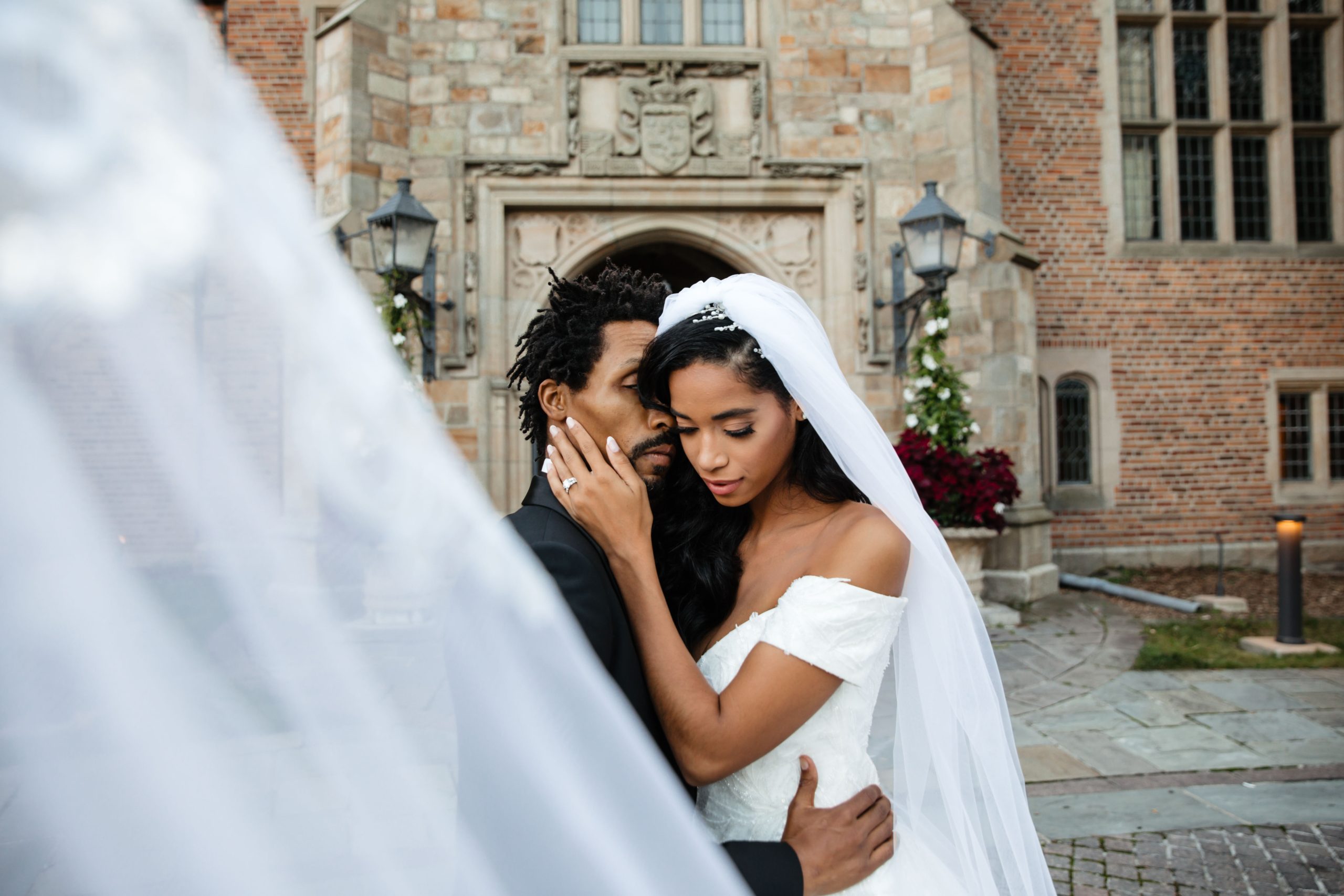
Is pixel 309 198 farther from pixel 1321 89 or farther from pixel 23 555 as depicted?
pixel 1321 89

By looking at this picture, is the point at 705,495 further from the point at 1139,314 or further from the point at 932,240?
the point at 1139,314

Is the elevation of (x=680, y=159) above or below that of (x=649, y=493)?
above

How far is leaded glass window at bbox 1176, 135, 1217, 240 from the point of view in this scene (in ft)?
34.2

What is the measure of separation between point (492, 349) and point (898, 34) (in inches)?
205

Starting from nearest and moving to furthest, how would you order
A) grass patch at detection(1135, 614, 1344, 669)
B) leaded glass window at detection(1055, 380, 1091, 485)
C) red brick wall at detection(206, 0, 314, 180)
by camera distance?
grass patch at detection(1135, 614, 1344, 669)
red brick wall at detection(206, 0, 314, 180)
leaded glass window at detection(1055, 380, 1091, 485)

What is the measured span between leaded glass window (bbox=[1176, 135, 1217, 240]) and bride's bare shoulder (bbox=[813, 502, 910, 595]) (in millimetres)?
10935

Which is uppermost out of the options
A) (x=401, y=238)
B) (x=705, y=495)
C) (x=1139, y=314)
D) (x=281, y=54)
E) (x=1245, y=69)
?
(x=1245, y=69)

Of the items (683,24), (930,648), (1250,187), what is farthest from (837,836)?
(1250,187)

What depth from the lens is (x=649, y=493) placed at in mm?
1812

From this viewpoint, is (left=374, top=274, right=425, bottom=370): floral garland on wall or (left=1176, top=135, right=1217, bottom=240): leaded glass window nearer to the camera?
(left=374, top=274, right=425, bottom=370): floral garland on wall

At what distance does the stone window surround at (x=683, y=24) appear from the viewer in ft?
27.1

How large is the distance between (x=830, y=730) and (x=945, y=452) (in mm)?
6228

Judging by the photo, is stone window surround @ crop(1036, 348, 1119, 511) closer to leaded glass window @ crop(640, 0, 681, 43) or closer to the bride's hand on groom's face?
leaded glass window @ crop(640, 0, 681, 43)

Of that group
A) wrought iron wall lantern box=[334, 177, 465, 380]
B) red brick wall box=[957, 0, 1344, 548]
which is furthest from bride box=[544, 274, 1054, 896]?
red brick wall box=[957, 0, 1344, 548]
